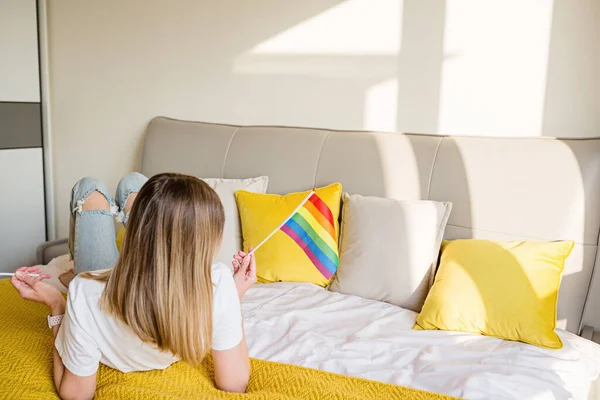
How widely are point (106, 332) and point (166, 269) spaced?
8.6 inches

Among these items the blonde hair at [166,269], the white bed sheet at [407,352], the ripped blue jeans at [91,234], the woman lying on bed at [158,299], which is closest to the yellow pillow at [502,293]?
the white bed sheet at [407,352]

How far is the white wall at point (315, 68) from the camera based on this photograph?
2326 millimetres

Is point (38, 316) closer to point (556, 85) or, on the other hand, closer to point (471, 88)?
point (471, 88)

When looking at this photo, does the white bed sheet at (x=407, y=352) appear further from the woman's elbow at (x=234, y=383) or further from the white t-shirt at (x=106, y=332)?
the white t-shirt at (x=106, y=332)

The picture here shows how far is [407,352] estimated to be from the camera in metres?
1.84

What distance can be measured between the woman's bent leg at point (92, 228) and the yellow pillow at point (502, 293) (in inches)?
41.2

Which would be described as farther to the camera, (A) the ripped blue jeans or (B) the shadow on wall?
(B) the shadow on wall

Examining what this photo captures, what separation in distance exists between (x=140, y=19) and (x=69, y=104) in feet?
2.22

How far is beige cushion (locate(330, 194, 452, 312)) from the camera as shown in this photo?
2232mm

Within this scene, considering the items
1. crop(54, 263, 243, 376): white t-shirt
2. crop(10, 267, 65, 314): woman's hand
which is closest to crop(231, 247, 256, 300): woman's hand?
crop(54, 263, 243, 376): white t-shirt

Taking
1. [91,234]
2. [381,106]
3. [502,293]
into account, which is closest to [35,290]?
[91,234]

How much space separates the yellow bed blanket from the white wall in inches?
51.2

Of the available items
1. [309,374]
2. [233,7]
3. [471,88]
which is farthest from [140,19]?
[309,374]

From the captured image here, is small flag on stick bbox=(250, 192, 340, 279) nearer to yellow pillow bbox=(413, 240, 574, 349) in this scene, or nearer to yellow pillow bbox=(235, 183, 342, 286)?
yellow pillow bbox=(235, 183, 342, 286)
